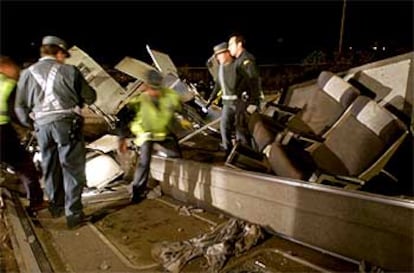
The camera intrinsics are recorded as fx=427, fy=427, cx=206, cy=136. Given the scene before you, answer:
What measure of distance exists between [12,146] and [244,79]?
2.61 meters

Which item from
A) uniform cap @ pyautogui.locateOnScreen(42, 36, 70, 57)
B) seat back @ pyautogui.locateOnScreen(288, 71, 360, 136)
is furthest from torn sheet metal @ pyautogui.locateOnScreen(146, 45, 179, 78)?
uniform cap @ pyautogui.locateOnScreen(42, 36, 70, 57)

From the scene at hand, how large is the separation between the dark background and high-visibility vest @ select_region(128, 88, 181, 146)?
1981cm

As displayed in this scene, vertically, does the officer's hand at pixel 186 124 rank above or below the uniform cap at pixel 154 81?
below

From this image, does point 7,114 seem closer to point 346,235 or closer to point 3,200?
point 3,200

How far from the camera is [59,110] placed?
350cm

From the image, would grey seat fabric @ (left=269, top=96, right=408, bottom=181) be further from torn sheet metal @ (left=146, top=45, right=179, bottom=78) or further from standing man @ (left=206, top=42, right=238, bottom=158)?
torn sheet metal @ (left=146, top=45, right=179, bottom=78)

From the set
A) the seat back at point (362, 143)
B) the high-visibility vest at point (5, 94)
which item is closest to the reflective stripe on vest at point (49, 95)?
the high-visibility vest at point (5, 94)

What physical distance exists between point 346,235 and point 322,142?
155cm

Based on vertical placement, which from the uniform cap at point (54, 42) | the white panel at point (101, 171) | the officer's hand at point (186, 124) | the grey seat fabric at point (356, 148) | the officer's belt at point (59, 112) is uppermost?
the uniform cap at point (54, 42)

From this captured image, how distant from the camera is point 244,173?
343 centimetres

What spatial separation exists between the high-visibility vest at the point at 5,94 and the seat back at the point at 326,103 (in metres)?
3.02

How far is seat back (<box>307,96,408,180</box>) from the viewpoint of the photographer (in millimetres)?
3818

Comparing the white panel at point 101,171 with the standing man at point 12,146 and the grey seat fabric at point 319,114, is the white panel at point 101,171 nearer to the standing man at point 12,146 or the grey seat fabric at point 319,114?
the standing man at point 12,146

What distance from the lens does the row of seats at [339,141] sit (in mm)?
3693
